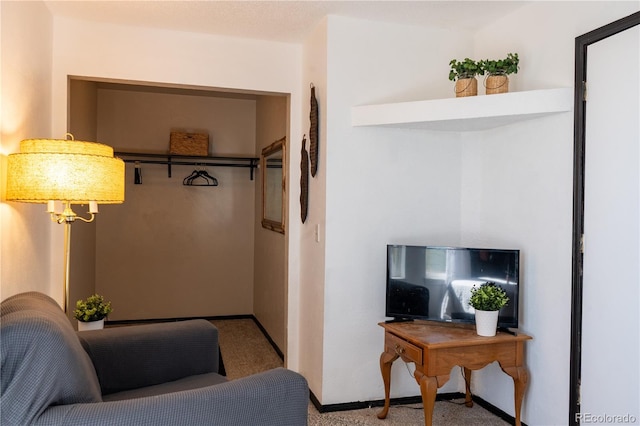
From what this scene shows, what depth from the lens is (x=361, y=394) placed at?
10.6 ft

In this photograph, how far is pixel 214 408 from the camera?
1.55m

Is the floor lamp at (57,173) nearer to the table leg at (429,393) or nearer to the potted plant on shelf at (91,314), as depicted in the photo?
the potted plant on shelf at (91,314)

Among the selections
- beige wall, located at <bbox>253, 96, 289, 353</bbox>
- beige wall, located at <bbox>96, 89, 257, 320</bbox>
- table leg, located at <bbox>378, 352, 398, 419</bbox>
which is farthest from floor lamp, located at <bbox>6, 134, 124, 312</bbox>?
beige wall, located at <bbox>96, 89, 257, 320</bbox>

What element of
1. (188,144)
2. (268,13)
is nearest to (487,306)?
(268,13)

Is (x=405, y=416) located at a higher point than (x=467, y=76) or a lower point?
lower

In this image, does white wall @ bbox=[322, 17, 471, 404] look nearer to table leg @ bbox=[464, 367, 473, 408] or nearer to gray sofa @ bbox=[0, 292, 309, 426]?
table leg @ bbox=[464, 367, 473, 408]

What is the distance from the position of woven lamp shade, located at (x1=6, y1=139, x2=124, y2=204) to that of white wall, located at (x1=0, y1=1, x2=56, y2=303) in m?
0.13

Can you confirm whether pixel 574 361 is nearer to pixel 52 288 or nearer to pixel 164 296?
pixel 52 288

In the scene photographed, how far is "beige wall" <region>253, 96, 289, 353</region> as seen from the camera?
4316 millimetres

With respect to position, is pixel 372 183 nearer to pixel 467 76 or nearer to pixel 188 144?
pixel 467 76

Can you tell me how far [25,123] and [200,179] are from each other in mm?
2953

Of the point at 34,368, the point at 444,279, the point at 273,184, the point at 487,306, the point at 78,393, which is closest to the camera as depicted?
the point at 34,368

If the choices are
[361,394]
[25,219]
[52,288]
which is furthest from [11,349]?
[361,394]

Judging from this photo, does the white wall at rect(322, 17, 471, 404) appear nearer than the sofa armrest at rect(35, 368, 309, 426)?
No
